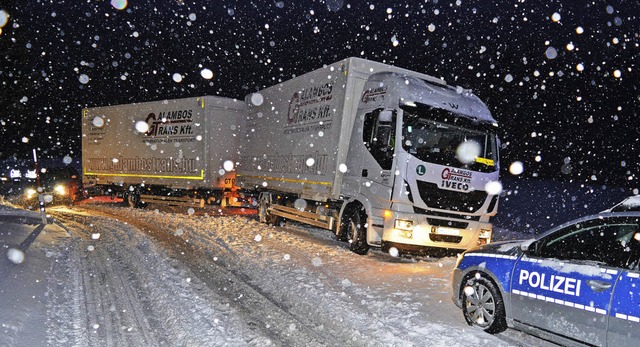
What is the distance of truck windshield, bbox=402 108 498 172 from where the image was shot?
8.99m

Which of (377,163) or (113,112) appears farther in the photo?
(113,112)

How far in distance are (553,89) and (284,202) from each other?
49287 mm

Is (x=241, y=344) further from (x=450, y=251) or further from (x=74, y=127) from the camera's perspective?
(x=74, y=127)

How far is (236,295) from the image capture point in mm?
6773

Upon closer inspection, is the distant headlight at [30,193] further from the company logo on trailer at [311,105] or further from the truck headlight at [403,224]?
the truck headlight at [403,224]

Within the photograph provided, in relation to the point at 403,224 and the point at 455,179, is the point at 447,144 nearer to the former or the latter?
the point at 455,179

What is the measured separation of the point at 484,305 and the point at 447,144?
436 centimetres

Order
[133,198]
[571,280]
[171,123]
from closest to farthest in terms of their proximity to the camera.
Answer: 1. [571,280]
2. [171,123]
3. [133,198]

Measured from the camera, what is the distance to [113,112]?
69.7ft

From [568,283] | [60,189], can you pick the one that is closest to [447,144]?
[568,283]

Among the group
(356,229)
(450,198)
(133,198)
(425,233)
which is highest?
(450,198)

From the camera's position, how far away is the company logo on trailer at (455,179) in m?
9.02

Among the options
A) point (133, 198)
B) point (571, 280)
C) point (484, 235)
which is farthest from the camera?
point (133, 198)

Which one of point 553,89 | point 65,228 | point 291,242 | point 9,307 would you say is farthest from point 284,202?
point 553,89
